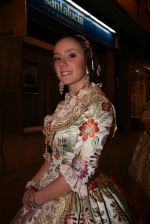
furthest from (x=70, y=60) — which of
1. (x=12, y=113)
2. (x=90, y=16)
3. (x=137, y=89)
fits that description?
(x=137, y=89)

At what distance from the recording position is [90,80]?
1637 millimetres

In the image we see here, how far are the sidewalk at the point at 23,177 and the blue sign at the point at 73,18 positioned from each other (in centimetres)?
335

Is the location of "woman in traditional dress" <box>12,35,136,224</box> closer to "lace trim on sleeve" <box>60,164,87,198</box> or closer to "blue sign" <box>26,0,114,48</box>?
"lace trim on sleeve" <box>60,164,87,198</box>

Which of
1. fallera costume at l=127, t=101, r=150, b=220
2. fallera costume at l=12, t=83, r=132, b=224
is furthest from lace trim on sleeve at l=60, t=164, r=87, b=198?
fallera costume at l=127, t=101, r=150, b=220

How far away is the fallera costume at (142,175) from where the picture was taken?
9.98 ft

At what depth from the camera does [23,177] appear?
14.9 feet

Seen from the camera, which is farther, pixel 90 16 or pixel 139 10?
pixel 139 10

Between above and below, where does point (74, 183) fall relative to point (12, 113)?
below

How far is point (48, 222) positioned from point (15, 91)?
12.7 ft

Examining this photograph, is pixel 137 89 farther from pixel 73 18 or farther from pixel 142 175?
pixel 142 175

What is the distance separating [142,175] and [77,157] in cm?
213

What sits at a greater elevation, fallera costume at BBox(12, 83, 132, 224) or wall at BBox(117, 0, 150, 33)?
wall at BBox(117, 0, 150, 33)

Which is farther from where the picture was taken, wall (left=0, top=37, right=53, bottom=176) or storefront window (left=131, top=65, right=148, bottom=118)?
storefront window (left=131, top=65, right=148, bottom=118)

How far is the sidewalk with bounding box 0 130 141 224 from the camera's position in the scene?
3273 millimetres
